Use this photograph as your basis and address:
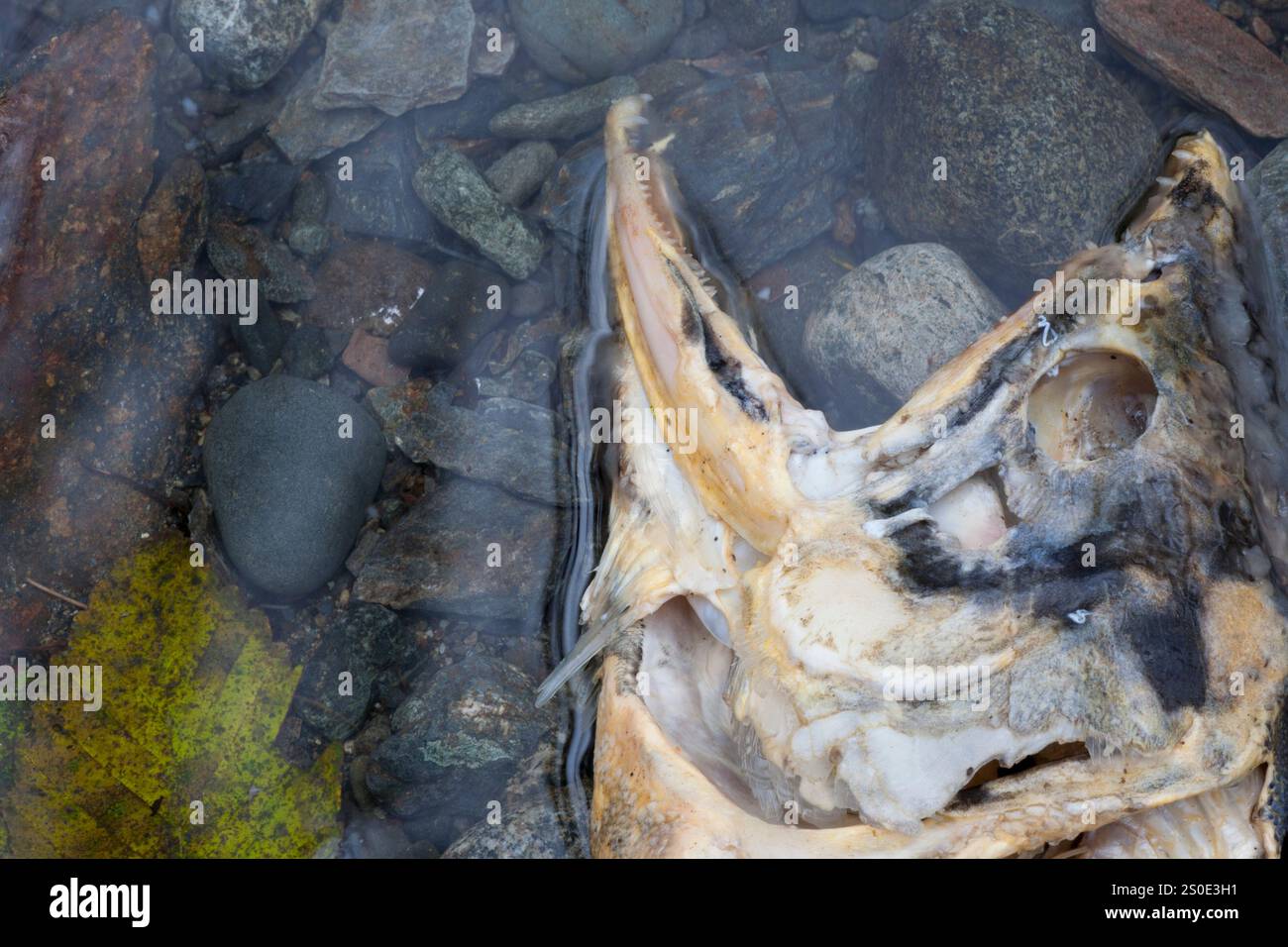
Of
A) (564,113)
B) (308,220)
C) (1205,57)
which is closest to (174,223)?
(308,220)

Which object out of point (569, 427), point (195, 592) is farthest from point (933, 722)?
point (195, 592)

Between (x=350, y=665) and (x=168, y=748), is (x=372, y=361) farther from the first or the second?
(x=168, y=748)

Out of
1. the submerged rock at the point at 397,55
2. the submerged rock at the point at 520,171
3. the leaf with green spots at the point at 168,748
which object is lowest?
the leaf with green spots at the point at 168,748

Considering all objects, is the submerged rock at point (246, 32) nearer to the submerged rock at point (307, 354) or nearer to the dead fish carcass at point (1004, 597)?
the submerged rock at point (307, 354)

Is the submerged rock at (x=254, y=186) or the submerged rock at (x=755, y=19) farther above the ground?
the submerged rock at (x=755, y=19)

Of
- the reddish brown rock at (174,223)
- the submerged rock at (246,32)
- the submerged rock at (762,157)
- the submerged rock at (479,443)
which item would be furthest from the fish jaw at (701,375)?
the reddish brown rock at (174,223)

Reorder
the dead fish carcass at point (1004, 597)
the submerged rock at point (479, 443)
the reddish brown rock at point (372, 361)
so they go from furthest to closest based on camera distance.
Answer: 1. the reddish brown rock at point (372, 361)
2. the submerged rock at point (479, 443)
3. the dead fish carcass at point (1004, 597)

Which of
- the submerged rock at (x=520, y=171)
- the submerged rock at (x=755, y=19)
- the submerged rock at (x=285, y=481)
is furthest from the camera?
the submerged rock at (x=755, y=19)

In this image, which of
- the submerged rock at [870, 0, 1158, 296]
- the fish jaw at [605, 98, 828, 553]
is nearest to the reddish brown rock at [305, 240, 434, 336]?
the fish jaw at [605, 98, 828, 553]
